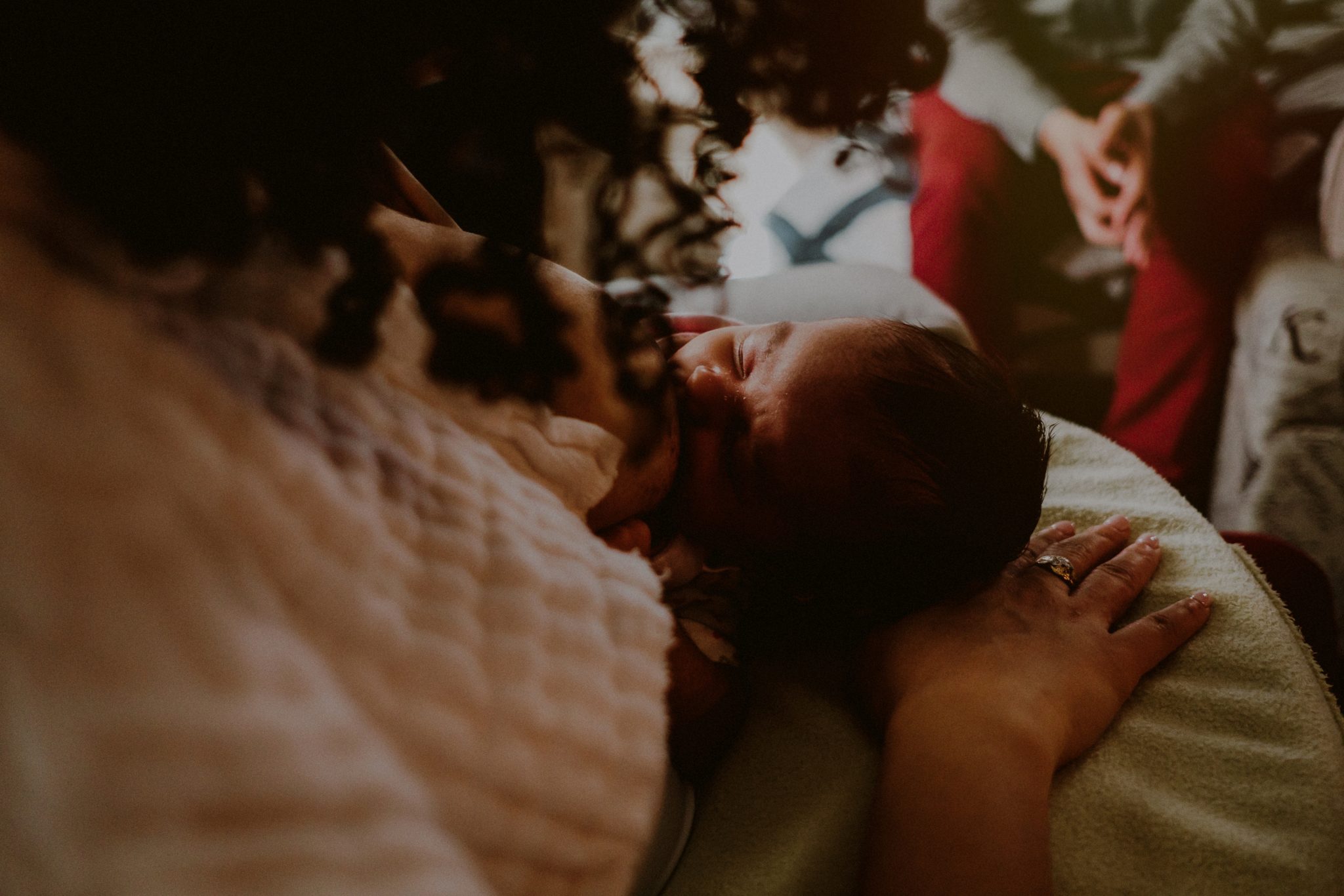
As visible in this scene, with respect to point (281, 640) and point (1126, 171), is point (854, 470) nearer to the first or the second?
point (281, 640)

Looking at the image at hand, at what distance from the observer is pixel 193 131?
1.04ft

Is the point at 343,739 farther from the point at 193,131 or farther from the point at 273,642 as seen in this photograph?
the point at 193,131

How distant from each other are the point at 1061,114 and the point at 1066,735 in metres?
1.42

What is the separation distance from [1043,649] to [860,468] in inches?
8.7

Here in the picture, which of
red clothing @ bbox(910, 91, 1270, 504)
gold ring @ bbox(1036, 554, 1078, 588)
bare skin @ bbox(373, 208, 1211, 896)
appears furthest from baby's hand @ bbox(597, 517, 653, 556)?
red clothing @ bbox(910, 91, 1270, 504)

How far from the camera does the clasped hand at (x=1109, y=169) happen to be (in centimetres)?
149

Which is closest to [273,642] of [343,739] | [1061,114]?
[343,739]

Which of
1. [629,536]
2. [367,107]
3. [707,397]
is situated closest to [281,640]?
[367,107]

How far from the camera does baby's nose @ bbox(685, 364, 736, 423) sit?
771 mm

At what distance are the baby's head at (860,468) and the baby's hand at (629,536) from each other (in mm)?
109

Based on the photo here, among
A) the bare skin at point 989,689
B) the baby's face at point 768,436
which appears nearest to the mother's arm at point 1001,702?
the bare skin at point 989,689

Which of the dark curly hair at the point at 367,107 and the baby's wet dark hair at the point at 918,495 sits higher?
the dark curly hair at the point at 367,107

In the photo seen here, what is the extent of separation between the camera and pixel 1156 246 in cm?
148

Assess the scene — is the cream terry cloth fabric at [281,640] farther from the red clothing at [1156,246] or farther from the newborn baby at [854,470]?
the red clothing at [1156,246]
